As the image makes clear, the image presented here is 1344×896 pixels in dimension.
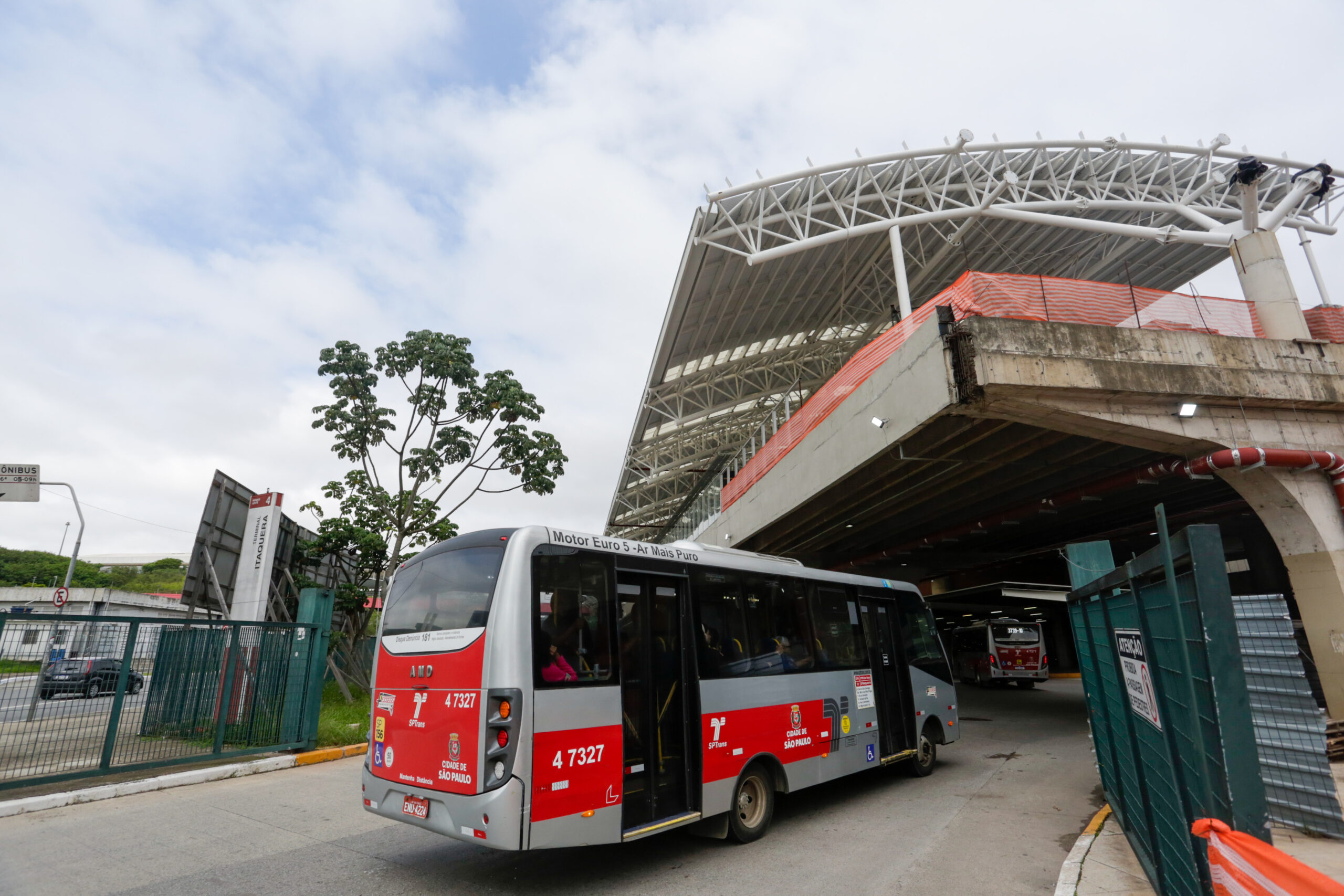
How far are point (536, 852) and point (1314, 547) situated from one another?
11348mm

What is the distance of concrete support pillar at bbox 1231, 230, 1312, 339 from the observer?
37.2ft

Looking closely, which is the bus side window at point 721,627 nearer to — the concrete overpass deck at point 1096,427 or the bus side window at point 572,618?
the bus side window at point 572,618

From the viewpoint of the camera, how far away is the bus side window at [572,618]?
17.6 feet

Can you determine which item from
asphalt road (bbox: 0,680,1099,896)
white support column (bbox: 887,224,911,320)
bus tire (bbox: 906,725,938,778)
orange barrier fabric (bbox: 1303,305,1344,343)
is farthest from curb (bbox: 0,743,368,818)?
white support column (bbox: 887,224,911,320)

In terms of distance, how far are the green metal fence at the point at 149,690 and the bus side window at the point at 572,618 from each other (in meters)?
6.43

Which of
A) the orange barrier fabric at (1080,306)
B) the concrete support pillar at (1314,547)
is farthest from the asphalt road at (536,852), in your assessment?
the orange barrier fabric at (1080,306)

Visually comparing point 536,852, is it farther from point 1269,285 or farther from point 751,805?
point 1269,285

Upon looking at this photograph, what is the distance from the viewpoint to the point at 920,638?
1012cm

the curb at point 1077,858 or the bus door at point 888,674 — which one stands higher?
the bus door at point 888,674

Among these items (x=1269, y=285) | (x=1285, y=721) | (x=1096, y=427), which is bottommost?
(x=1285, y=721)

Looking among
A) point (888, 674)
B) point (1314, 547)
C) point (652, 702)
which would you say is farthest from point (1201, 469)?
point (652, 702)

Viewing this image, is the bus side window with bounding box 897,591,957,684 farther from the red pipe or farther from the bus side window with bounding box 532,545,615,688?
the bus side window with bounding box 532,545,615,688

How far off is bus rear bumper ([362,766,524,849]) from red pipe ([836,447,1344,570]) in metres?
10.5

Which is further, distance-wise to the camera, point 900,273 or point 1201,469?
point 900,273
